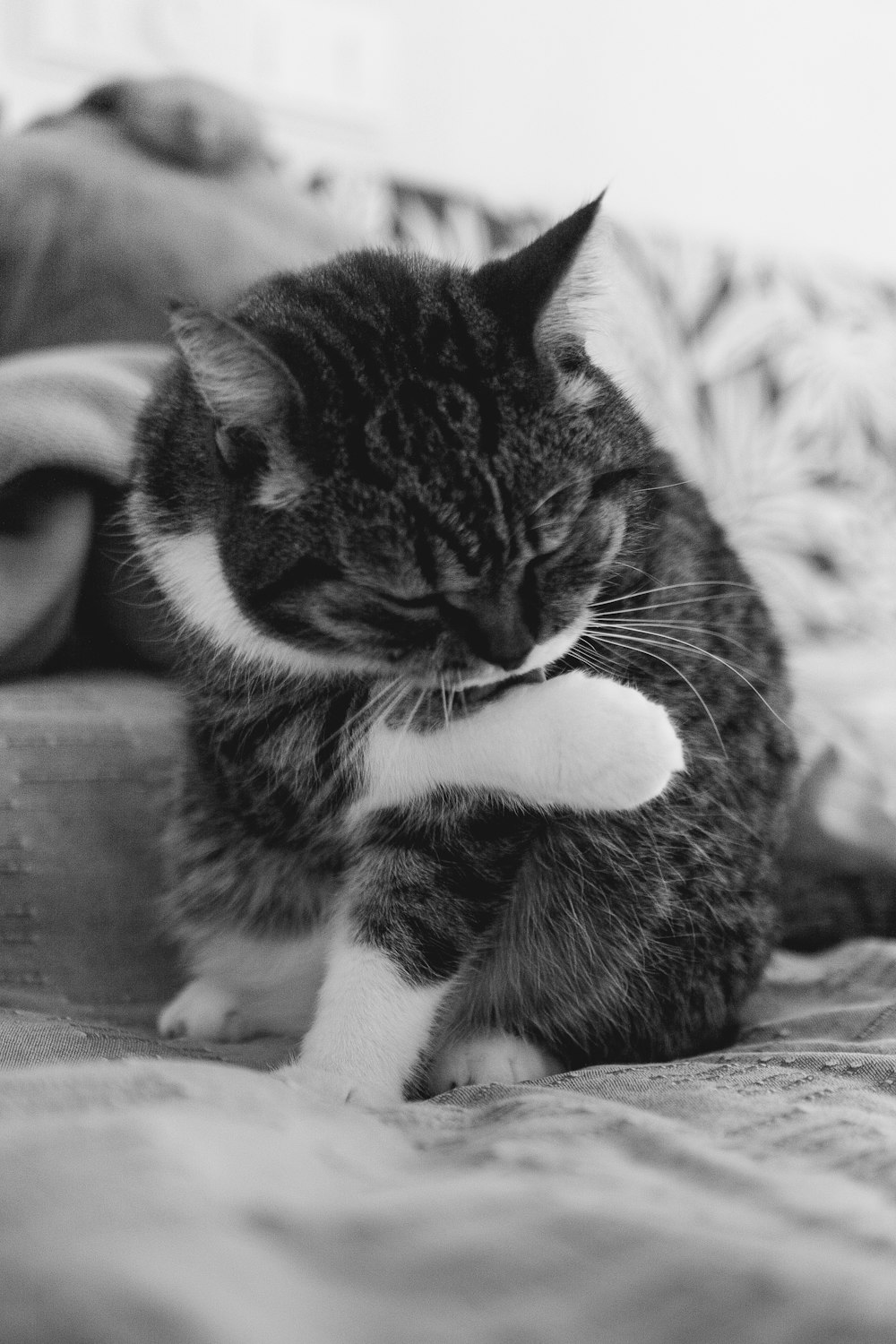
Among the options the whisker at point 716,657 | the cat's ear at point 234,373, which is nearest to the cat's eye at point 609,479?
the whisker at point 716,657

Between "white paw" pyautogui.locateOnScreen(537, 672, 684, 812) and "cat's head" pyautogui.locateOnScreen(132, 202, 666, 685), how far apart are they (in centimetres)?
5

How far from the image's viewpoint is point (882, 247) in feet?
8.93

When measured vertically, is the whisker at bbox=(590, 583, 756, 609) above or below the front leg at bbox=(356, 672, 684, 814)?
above

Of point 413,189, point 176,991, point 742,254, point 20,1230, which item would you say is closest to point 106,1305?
point 20,1230

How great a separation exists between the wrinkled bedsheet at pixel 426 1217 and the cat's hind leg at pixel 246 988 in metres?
0.31

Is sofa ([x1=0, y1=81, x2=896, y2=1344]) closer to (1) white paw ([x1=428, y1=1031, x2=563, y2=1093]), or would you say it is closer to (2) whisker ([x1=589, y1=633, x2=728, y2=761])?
(1) white paw ([x1=428, y1=1031, x2=563, y2=1093])

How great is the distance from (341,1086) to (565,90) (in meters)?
2.24

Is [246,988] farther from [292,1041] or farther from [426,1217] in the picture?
[426,1217]

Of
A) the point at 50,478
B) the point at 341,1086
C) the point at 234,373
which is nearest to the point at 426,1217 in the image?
the point at 341,1086

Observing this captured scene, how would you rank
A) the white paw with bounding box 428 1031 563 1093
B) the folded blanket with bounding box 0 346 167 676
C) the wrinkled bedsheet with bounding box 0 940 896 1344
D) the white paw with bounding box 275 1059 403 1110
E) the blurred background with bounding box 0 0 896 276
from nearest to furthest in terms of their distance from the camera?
the wrinkled bedsheet with bounding box 0 940 896 1344, the white paw with bounding box 275 1059 403 1110, the white paw with bounding box 428 1031 563 1093, the folded blanket with bounding box 0 346 167 676, the blurred background with bounding box 0 0 896 276

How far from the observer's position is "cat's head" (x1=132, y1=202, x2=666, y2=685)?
0.68m

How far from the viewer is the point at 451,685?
700 millimetres

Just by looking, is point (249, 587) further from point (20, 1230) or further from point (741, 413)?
point (741, 413)

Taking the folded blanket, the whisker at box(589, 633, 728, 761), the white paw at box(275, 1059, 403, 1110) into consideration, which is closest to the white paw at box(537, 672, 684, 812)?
the whisker at box(589, 633, 728, 761)
